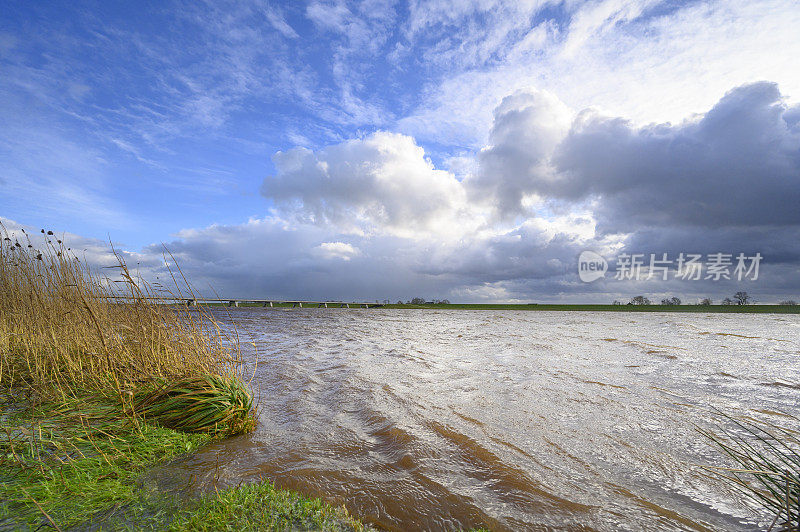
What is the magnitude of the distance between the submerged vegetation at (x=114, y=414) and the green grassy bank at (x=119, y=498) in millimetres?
12

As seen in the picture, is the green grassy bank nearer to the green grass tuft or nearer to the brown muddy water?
the brown muddy water

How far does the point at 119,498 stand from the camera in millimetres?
3766

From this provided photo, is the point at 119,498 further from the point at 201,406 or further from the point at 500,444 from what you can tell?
the point at 500,444

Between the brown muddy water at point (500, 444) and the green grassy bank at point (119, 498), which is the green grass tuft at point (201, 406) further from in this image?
the green grassy bank at point (119, 498)

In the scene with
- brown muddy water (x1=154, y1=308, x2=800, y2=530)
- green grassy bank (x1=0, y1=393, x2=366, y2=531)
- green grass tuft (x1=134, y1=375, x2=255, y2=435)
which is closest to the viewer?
green grassy bank (x1=0, y1=393, x2=366, y2=531)

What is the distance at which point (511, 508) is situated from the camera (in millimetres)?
3906

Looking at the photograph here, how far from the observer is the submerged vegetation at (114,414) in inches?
138

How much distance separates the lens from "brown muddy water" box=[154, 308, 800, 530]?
3943 mm

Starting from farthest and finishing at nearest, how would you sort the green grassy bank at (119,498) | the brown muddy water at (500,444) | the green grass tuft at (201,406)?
the green grass tuft at (201,406) < the brown muddy water at (500,444) < the green grassy bank at (119,498)

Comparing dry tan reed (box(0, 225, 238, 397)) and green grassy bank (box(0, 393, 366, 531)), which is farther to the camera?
dry tan reed (box(0, 225, 238, 397))

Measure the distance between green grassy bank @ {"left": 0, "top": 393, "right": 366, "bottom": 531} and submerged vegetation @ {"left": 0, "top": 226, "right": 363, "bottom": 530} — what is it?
1 cm

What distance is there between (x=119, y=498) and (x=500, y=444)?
4.69m

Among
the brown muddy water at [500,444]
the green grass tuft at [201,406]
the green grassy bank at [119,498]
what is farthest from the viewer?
the green grass tuft at [201,406]

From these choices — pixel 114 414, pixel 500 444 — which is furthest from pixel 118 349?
pixel 500 444
